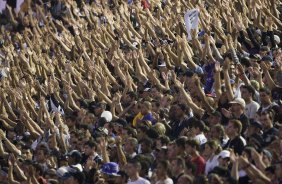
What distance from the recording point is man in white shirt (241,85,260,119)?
13.2 metres

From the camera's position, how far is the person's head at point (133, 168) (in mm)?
11812

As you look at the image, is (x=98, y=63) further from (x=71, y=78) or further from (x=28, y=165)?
(x=28, y=165)

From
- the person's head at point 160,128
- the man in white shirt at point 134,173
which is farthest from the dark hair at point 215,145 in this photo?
the person's head at point 160,128

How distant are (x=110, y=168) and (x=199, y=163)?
1.56 meters

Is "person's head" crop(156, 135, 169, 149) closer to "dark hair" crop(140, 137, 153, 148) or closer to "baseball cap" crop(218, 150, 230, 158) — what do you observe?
"dark hair" crop(140, 137, 153, 148)

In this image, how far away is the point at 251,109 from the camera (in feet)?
43.6

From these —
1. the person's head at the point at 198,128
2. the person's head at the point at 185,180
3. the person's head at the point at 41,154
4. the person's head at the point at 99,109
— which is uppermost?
the person's head at the point at 185,180

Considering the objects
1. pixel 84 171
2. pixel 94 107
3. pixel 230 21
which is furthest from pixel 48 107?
pixel 84 171

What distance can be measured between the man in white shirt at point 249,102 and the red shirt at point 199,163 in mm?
1648

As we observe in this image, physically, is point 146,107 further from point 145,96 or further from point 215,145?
point 215,145

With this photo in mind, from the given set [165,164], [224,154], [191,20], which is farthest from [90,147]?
[191,20]

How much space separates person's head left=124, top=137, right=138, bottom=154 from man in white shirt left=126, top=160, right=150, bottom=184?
1.14 m

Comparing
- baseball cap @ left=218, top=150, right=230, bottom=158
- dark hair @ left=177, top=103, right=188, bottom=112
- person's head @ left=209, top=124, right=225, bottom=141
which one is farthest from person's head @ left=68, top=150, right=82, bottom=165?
baseball cap @ left=218, top=150, right=230, bottom=158

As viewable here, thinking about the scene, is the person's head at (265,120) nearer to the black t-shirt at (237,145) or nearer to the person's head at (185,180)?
the black t-shirt at (237,145)
